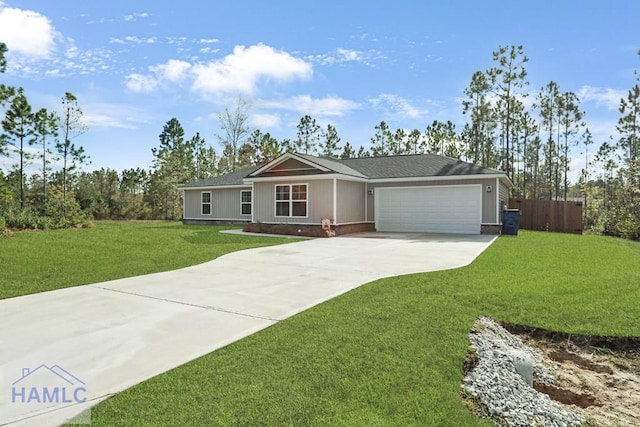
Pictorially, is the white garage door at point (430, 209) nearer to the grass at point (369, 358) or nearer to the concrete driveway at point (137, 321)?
the concrete driveway at point (137, 321)

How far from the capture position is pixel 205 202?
23172mm

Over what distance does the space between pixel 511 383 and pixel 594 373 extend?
1161mm

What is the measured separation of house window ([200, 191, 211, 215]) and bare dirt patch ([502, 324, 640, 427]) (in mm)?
20540

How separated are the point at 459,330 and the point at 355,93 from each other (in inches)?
932

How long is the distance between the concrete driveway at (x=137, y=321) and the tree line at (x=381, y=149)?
13009 millimetres

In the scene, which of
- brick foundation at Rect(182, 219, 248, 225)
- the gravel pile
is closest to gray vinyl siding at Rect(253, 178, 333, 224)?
brick foundation at Rect(182, 219, 248, 225)

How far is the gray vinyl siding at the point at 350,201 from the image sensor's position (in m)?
16.0

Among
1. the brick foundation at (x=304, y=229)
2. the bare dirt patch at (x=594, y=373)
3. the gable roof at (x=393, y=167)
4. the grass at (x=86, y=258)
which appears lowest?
the bare dirt patch at (x=594, y=373)

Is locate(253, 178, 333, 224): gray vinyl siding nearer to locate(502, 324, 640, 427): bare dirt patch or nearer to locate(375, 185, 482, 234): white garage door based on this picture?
locate(375, 185, 482, 234): white garage door

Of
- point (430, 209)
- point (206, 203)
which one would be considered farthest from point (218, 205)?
point (430, 209)

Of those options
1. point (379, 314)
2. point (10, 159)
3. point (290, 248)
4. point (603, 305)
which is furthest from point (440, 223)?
point (10, 159)

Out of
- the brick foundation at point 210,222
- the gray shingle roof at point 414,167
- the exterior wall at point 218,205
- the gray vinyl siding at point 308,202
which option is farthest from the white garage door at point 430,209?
the brick foundation at point 210,222

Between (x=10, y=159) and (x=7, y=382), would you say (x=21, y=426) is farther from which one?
(x=10, y=159)

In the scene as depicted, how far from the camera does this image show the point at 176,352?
11.5ft
